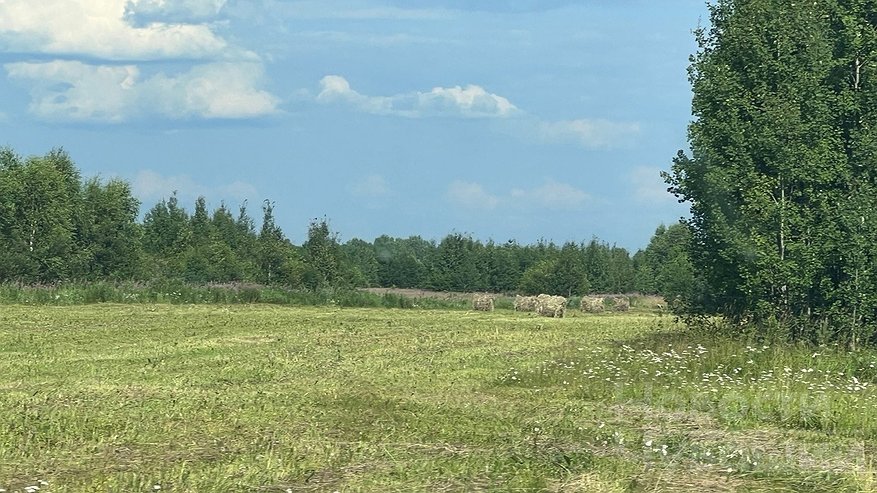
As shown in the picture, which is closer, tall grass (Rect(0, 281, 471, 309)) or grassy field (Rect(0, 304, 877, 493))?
grassy field (Rect(0, 304, 877, 493))

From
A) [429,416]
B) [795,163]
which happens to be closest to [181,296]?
[795,163]

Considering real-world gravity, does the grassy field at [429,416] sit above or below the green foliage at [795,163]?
below

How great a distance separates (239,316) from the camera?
30.0 m

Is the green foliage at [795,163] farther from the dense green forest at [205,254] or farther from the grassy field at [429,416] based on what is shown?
the dense green forest at [205,254]

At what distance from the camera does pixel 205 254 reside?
228 ft

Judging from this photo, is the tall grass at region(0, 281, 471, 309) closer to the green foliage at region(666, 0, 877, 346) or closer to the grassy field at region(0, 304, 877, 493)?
the grassy field at region(0, 304, 877, 493)

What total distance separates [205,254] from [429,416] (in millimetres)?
60078

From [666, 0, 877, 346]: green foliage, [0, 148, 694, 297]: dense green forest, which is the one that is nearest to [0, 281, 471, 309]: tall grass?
[0, 148, 694, 297]: dense green forest

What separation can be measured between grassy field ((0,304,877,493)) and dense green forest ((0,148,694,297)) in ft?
99.1

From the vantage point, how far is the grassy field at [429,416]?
27.5 feet

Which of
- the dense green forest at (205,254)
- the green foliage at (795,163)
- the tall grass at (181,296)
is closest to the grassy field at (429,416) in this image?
the green foliage at (795,163)

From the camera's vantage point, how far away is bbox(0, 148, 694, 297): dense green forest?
57.0 m

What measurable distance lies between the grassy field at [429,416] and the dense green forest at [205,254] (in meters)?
30.2

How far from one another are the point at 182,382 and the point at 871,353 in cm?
1096
